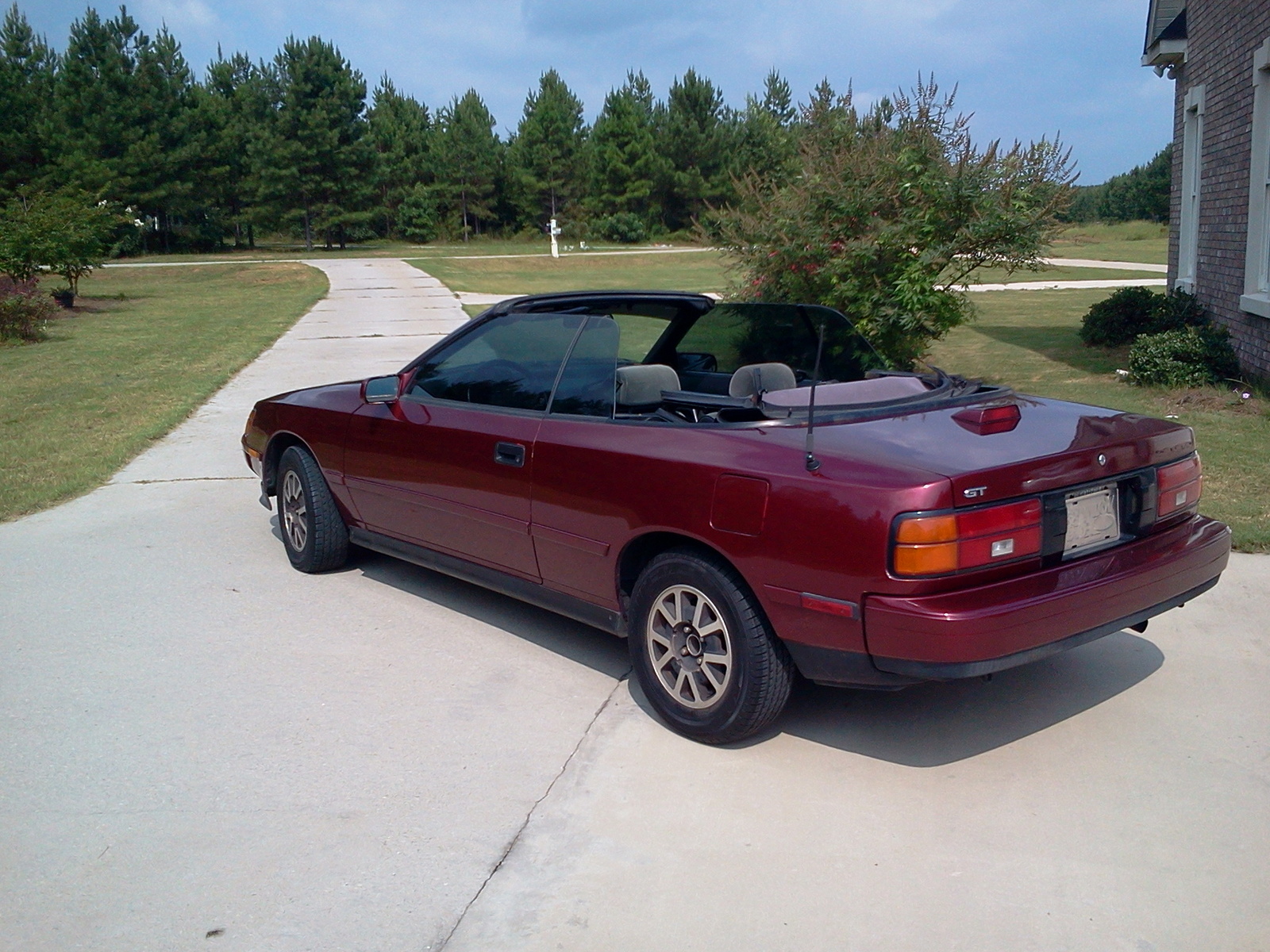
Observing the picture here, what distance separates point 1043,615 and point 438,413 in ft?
9.15

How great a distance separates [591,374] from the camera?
4578mm

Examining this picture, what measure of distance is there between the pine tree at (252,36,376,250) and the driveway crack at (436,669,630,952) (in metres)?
63.1

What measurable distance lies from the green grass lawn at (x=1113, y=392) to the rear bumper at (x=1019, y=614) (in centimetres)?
256

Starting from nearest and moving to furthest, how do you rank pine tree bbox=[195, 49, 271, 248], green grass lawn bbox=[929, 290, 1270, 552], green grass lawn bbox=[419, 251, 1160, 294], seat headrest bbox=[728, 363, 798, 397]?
seat headrest bbox=[728, 363, 798, 397], green grass lawn bbox=[929, 290, 1270, 552], green grass lawn bbox=[419, 251, 1160, 294], pine tree bbox=[195, 49, 271, 248]

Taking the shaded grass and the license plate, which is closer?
the license plate

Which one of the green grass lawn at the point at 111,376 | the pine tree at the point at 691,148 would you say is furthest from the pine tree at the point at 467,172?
the green grass lawn at the point at 111,376

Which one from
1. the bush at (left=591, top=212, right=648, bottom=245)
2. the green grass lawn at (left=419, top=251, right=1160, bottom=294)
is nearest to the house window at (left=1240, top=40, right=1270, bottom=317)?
the green grass lawn at (left=419, top=251, right=1160, bottom=294)

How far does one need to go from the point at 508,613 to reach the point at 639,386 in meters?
1.56

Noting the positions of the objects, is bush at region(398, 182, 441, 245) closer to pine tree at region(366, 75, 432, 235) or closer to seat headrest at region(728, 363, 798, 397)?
pine tree at region(366, 75, 432, 235)

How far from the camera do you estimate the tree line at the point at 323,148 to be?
53969 mm

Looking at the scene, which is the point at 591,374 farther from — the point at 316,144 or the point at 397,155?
the point at 397,155

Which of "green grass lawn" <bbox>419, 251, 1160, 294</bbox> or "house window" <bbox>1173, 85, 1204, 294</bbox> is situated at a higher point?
"house window" <bbox>1173, 85, 1204, 294</bbox>

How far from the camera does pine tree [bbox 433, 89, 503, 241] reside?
77.1m

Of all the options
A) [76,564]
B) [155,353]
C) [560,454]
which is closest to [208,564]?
[76,564]
